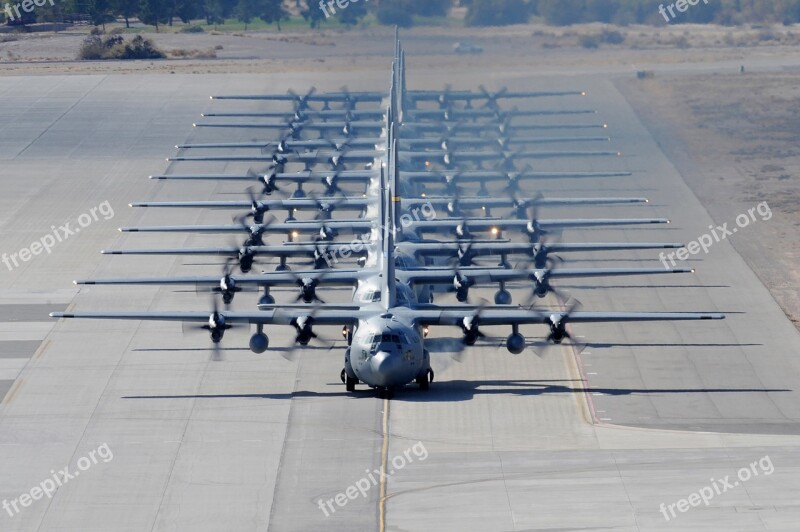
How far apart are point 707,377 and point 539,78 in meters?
83.7

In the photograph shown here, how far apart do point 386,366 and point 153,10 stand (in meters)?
102

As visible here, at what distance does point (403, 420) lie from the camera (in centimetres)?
6075

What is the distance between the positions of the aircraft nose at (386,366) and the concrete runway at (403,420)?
160cm

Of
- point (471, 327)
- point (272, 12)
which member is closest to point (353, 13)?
point (272, 12)

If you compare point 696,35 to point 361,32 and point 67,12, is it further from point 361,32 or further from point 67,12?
Result: point 67,12

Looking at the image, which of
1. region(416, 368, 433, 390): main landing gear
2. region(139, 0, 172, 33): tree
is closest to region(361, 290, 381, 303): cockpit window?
region(416, 368, 433, 390): main landing gear

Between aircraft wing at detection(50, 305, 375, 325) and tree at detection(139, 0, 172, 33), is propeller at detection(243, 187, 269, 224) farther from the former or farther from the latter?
tree at detection(139, 0, 172, 33)

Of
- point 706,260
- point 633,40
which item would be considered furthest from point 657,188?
point 633,40

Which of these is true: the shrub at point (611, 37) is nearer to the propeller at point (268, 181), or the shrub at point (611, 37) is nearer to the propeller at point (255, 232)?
the propeller at point (268, 181)

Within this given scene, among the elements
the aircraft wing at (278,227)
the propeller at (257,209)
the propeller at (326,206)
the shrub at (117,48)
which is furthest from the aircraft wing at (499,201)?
the shrub at (117,48)

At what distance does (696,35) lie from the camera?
176 meters

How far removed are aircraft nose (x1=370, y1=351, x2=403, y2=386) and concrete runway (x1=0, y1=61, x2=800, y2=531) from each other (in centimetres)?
160

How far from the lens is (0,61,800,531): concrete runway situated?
52.1 metres

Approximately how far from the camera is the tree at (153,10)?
15338 centimetres
